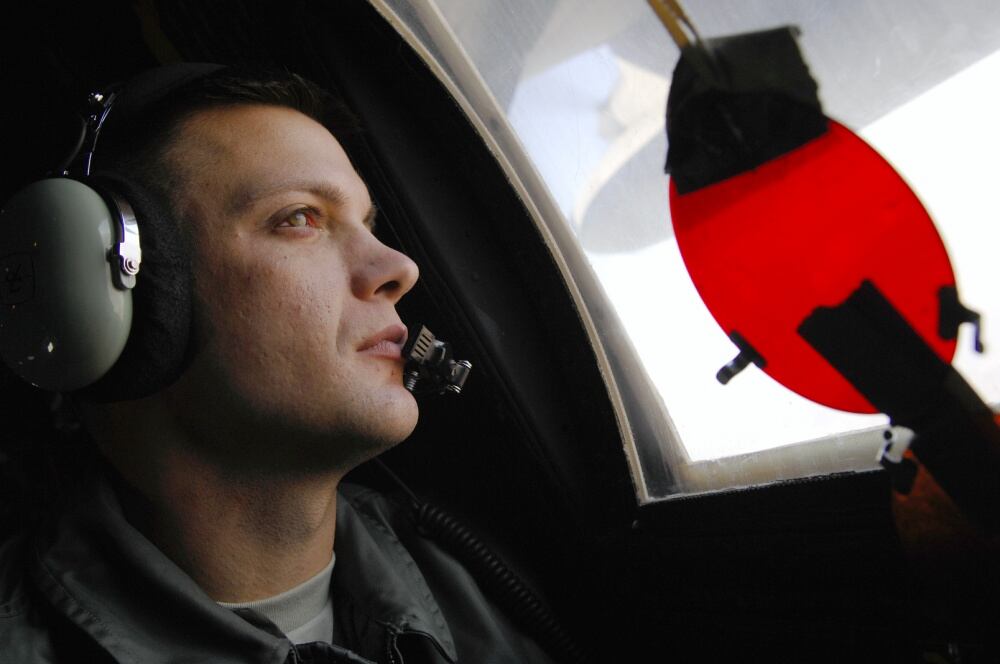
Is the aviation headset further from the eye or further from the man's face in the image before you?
the eye

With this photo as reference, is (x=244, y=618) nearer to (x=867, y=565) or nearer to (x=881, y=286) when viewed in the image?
(x=867, y=565)

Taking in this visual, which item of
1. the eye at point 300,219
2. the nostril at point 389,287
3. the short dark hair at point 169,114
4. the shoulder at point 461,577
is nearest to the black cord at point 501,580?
the shoulder at point 461,577

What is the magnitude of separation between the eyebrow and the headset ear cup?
107 millimetres

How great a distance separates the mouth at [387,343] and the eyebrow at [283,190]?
24cm

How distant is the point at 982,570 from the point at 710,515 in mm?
354

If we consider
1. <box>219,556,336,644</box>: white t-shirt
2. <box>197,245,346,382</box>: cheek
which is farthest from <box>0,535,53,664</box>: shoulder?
<box>197,245,346,382</box>: cheek

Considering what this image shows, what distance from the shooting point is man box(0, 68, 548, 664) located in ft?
2.72

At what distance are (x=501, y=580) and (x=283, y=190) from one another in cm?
82

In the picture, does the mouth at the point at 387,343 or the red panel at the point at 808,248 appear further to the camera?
the mouth at the point at 387,343

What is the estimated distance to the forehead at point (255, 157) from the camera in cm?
95

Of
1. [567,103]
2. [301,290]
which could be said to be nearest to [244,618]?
[301,290]

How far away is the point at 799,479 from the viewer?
33.9 inches

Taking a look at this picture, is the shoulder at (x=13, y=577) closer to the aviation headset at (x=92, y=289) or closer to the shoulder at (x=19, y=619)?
the shoulder at (x=19, y=619)

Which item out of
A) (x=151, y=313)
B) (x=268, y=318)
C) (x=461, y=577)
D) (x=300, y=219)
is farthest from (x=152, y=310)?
(x=461, y=577)
